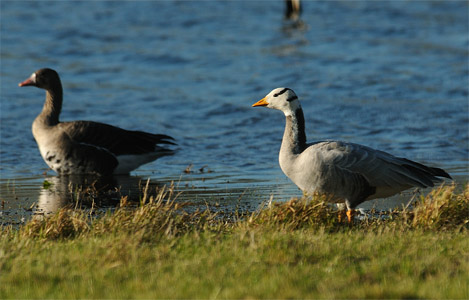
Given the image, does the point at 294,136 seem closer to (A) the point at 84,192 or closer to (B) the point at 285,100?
(B) the point at 285,100

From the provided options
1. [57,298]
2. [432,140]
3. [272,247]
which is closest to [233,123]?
[432,140]

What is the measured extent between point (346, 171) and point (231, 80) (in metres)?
13.9

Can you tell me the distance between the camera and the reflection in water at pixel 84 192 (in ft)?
31.2

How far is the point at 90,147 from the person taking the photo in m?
12.2

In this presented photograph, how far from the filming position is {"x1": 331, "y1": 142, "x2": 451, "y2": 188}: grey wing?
7953mm

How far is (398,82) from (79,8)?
17.8 m

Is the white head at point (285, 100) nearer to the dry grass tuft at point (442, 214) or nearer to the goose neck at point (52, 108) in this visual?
the dry grass tuft at point (442, 214)

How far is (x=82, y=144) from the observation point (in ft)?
40.1

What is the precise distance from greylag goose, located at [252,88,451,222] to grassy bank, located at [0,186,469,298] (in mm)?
424

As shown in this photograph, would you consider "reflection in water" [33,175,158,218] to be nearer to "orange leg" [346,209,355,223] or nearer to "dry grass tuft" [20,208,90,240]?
"dry grass tuft" [20,208,90,240]

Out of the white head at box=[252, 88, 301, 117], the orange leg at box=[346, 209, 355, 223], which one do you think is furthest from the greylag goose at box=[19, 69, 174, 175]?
the orange leg at box=[346, 209, 355, 223]

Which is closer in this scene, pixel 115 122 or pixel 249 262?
pixel 249 262

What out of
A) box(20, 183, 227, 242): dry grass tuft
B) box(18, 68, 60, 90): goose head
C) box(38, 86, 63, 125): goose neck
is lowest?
box(20, 183, 227, 242): dry grass tuft

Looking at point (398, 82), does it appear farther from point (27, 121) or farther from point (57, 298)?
point (57, 298)
